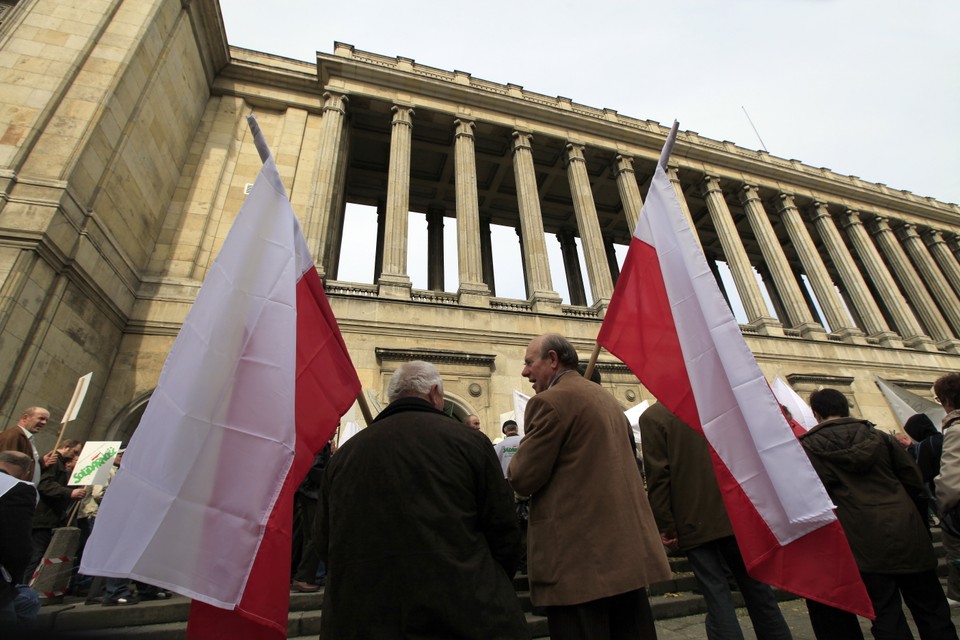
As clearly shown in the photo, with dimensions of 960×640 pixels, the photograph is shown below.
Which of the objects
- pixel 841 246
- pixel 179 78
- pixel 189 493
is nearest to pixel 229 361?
pixel 189 493

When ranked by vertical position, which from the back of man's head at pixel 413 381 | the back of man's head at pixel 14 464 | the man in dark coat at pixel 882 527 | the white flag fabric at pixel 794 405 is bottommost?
the man in dark coat at pixel 882 527

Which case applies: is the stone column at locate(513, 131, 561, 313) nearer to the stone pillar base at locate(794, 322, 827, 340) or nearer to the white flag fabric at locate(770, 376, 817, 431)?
the white flag fabric at locate(770, 376, 817, 431)

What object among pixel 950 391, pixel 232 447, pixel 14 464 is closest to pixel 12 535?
pixel 14 464

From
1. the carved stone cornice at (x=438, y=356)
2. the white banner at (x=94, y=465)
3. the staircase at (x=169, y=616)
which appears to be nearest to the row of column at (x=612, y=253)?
the carved stone cornice at (x=438, y=356)

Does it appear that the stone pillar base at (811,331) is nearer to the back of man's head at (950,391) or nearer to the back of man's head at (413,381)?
the back of man's head at (950,391)

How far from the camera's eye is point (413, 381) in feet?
7.75

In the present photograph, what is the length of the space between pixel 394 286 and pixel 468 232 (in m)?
3.26

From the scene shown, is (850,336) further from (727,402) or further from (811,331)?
(727,402)

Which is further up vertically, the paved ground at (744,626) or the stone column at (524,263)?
the stone column at (524,263)

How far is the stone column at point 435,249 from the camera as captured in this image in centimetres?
1839

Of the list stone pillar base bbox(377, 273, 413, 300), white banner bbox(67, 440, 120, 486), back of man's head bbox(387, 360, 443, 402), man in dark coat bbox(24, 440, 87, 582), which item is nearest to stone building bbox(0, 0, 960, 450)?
stone pillar base bbox(377, 273, 413, 300)

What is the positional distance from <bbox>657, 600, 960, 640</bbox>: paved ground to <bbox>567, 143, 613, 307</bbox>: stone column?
35.0 feet

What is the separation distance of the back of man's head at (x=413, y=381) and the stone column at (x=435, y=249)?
1567cm

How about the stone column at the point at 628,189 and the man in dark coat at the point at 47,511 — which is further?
the stone column at the point at 628,189
